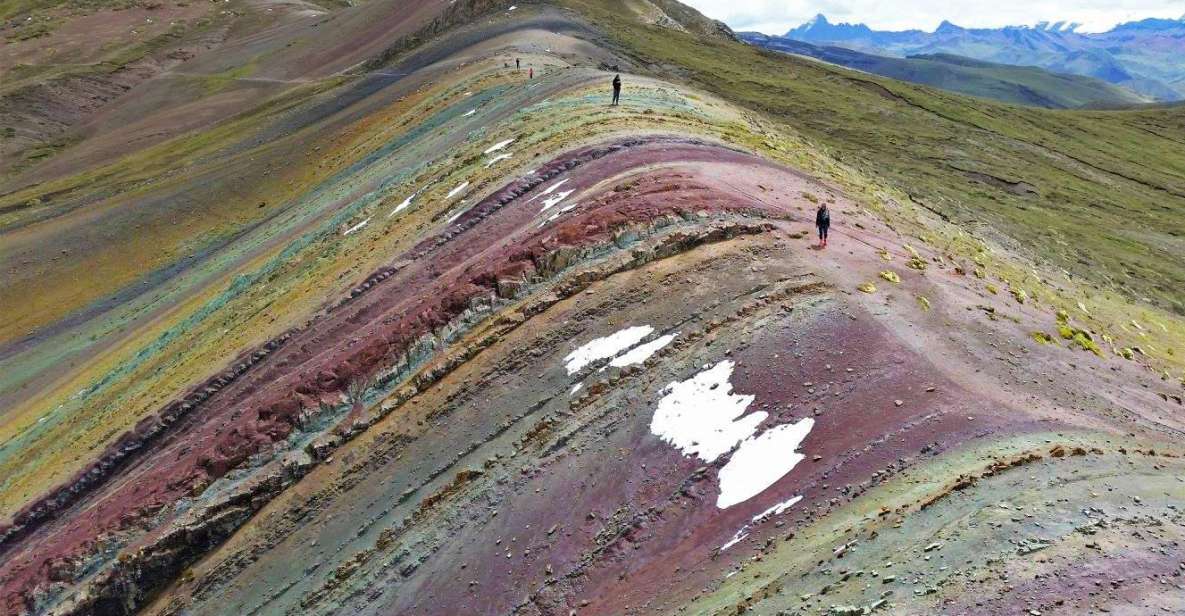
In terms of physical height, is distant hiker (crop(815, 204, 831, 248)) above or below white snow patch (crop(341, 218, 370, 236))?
above

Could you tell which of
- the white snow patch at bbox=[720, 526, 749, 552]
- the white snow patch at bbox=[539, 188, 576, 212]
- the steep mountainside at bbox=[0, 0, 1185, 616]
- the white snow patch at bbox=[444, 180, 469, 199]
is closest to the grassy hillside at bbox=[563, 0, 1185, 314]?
the steep mountainside at bbox=[0, 0, 1185, 616]

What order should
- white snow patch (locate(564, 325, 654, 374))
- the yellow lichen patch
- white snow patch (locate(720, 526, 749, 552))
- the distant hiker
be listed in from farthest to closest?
the distant hiker
white snow patch (locate(564, 325, 654, 374))
the yellow lichen patch
white snow patch (locate(720, 526, 749, 552))

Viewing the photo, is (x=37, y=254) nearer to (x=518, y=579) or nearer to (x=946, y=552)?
(x=518, y=579)

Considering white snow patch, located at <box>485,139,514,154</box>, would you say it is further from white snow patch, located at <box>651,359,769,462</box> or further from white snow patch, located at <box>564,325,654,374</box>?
white snow patch, located at <box>651,359,769,462</box>

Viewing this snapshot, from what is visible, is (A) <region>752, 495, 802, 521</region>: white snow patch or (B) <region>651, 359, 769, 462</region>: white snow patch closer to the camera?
(A) <region>752, 495, 802, 521</region>: white snow patch

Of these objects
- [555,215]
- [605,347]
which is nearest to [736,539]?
[605,347]

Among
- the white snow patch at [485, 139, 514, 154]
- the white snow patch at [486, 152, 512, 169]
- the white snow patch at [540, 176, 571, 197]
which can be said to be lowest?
the white snow patch at [540, 176, 571, 197]

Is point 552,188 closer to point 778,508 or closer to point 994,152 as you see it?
point 778,508
